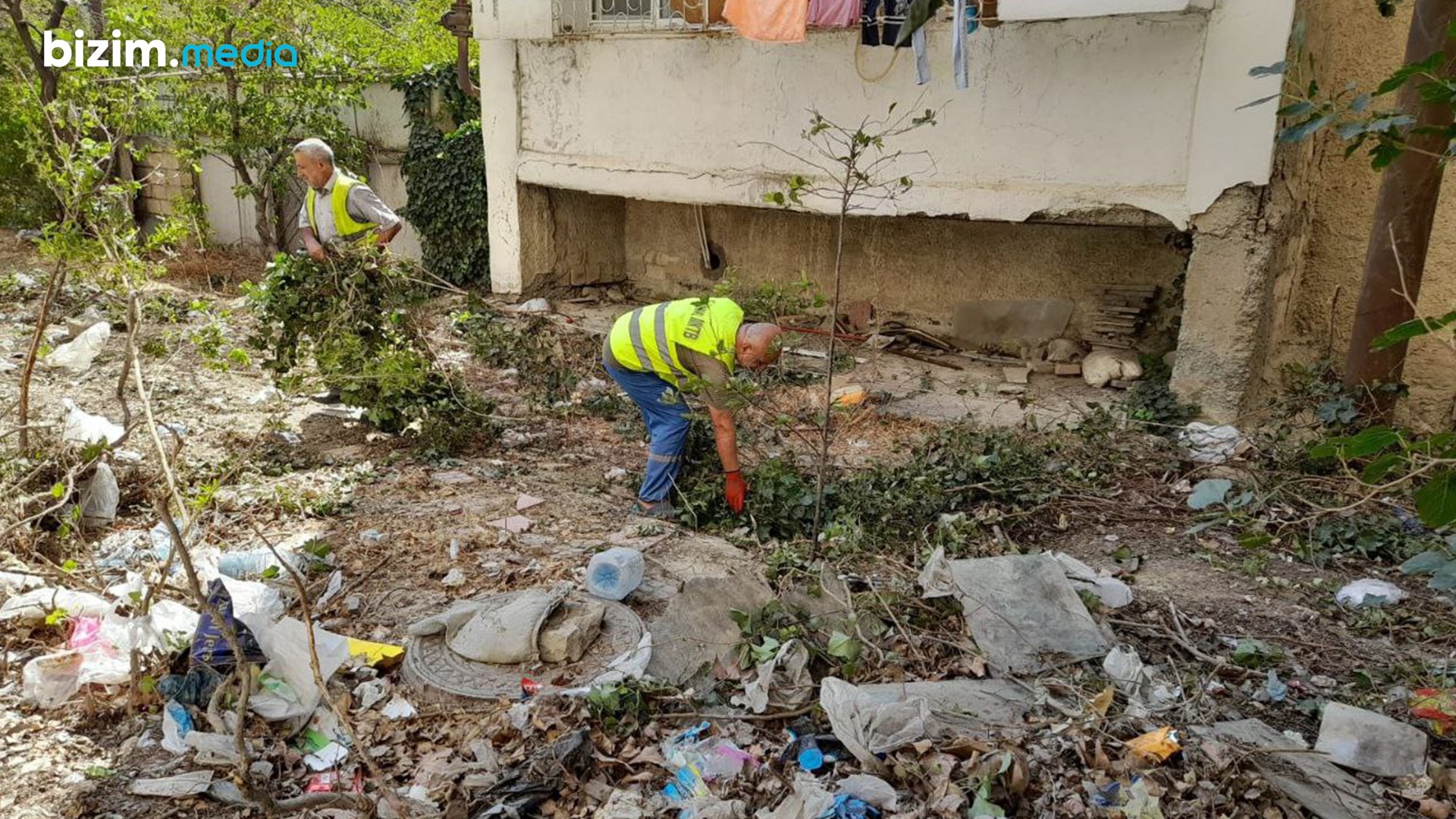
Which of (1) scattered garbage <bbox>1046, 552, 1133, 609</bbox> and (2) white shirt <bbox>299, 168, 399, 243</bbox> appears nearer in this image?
(1) scattered garbage <bbox>1046, 552, 1133, 609</bbox>

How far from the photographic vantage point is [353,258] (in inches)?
211

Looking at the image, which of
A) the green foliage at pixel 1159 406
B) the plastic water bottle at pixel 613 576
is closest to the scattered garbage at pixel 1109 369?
the green foliage at pixel 1159 406

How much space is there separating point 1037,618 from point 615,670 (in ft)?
4.72

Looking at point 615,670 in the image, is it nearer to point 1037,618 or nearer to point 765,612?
point 765,612

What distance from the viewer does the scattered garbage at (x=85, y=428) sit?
463cm

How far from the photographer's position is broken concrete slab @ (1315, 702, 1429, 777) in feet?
8.64

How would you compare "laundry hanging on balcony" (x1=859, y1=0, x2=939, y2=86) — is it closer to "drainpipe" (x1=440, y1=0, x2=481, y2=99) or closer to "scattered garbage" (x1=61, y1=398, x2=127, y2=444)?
"drainpipe" (x1=440, y1=0, x2=481, y2=99)

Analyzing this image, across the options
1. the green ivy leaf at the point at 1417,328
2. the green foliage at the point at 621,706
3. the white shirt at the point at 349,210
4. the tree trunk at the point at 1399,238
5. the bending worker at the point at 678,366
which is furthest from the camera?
the white shirt at the point at 349,210

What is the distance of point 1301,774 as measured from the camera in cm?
259

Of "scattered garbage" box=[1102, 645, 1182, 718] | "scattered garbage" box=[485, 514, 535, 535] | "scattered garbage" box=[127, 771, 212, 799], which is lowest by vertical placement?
"scattered garbage" box=[127, 771, 212, 799]

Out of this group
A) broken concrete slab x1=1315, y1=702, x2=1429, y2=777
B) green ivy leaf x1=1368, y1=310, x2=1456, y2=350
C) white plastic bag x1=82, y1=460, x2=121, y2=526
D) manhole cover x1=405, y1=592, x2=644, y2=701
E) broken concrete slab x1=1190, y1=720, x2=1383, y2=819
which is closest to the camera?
green ivy leaf x1=1368, y1=310, x2=1456, y2=350

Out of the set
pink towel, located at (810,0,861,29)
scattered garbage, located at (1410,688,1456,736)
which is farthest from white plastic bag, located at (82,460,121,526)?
scattered garbage, located at (1410,688,1456,736)

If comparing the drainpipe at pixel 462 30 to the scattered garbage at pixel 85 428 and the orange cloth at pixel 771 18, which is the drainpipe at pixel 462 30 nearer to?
the orange cloth at pixel 771 18

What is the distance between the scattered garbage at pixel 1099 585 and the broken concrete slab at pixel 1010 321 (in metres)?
3.92
